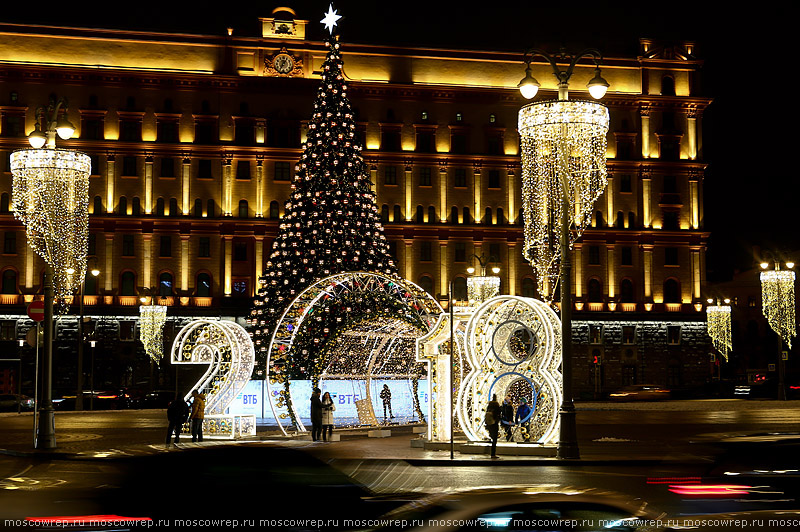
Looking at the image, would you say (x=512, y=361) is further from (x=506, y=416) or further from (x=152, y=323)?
(x=152, y=323)

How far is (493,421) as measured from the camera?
71.5 feet

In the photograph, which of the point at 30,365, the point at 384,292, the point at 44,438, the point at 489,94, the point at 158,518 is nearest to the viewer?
the point at 158,518

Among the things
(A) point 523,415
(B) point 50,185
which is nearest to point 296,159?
(B) point 50,185

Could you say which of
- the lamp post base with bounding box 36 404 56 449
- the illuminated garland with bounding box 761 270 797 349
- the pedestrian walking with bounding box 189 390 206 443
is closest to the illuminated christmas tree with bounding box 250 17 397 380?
the pedestrian walking with bounding box 189 390 206 443

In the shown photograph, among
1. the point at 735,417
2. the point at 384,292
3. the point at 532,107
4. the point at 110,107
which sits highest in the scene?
the point at 110,107

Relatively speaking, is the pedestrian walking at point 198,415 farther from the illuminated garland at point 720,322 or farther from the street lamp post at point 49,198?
the illuminated garland at point 720,322

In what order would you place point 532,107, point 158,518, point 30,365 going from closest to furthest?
1. point 158,518
2. point 532,107
3. point 30,365

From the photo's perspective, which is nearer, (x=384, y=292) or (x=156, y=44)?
(x=384, y=292)

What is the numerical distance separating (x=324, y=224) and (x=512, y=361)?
15.0m

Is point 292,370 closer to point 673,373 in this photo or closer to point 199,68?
point 199,68

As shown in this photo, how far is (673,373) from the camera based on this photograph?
72938 mm

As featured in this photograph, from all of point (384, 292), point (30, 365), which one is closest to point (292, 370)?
point (384, 292)

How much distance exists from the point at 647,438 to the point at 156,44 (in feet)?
160
